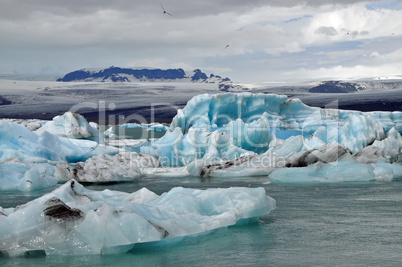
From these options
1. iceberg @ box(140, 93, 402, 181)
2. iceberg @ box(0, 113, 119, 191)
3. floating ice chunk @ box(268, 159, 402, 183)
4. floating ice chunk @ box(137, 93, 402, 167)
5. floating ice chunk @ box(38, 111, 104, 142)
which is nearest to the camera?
iceberg @ box(0, 113, 119, 191)

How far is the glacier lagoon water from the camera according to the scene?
379 centimetres

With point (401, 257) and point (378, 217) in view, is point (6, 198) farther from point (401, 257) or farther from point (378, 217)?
point (401, 257)

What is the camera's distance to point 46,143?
40.8 feet

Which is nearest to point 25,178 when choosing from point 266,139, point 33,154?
point 33,154

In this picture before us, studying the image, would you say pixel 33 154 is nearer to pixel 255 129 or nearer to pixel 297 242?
pixel 255 129

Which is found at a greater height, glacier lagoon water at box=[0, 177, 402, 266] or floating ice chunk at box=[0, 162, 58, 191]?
glacier lagoon water at box=[0, 177, 402, 266]

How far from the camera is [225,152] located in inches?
509

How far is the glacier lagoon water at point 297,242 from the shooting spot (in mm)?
3793

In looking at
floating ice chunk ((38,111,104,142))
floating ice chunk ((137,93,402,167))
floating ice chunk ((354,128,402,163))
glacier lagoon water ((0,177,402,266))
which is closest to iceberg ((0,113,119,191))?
floating ice chunk ((38,111,104,142))

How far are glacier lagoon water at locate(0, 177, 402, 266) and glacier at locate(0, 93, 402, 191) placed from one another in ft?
8.88

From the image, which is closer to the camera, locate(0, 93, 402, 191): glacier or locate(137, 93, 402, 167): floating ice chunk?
locate(0, 93, 402, 191): glacier

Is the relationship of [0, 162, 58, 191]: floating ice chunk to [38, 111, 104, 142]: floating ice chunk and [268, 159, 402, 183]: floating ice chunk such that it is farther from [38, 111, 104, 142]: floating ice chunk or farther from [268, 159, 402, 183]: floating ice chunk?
[38, 111, 104, 142]: floating ice chunk

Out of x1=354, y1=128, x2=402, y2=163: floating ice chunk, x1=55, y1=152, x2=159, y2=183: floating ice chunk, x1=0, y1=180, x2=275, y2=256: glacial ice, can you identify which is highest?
x1=0, y1=180, x2=275, y2=256: glacial ice

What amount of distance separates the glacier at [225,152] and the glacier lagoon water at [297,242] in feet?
8.88
